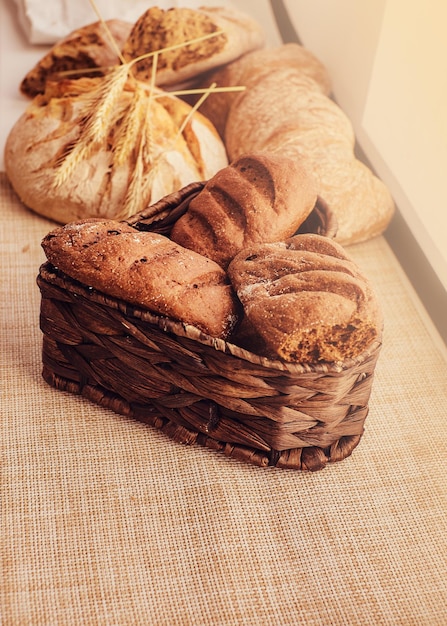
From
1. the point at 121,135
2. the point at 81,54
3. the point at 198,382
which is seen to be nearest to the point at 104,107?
the point at 121,135

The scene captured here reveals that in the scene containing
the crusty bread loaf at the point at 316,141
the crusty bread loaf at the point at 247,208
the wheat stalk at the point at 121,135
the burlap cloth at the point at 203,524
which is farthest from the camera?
the crusty bread loaf at the point at 316,141

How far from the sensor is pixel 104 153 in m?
1.83

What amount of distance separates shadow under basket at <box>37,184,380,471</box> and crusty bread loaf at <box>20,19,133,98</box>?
3.48 feet

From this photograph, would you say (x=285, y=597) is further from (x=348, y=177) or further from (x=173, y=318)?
(x=348, y=177)

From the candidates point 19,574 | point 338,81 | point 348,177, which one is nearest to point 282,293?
point 19,574

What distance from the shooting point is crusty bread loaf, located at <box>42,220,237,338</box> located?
48.0 inches

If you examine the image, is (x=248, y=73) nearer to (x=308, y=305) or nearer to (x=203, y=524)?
(x=308, y=305)

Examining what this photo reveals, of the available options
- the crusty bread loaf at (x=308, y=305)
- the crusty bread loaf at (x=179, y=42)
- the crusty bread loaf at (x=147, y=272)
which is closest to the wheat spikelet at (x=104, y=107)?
the crusty bread loaf at (x=179, y=42)

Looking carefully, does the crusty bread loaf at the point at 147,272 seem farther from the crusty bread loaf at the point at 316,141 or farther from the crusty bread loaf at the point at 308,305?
the crusty bread loaf at the point at 316,141

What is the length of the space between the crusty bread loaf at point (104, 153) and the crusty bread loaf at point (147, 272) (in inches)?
18.0

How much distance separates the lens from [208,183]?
1.53 meters

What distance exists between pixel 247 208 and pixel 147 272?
0.95 feet

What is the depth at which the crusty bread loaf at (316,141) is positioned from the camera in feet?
6.22

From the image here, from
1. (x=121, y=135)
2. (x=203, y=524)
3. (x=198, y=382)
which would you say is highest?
(x=121, y=135)
